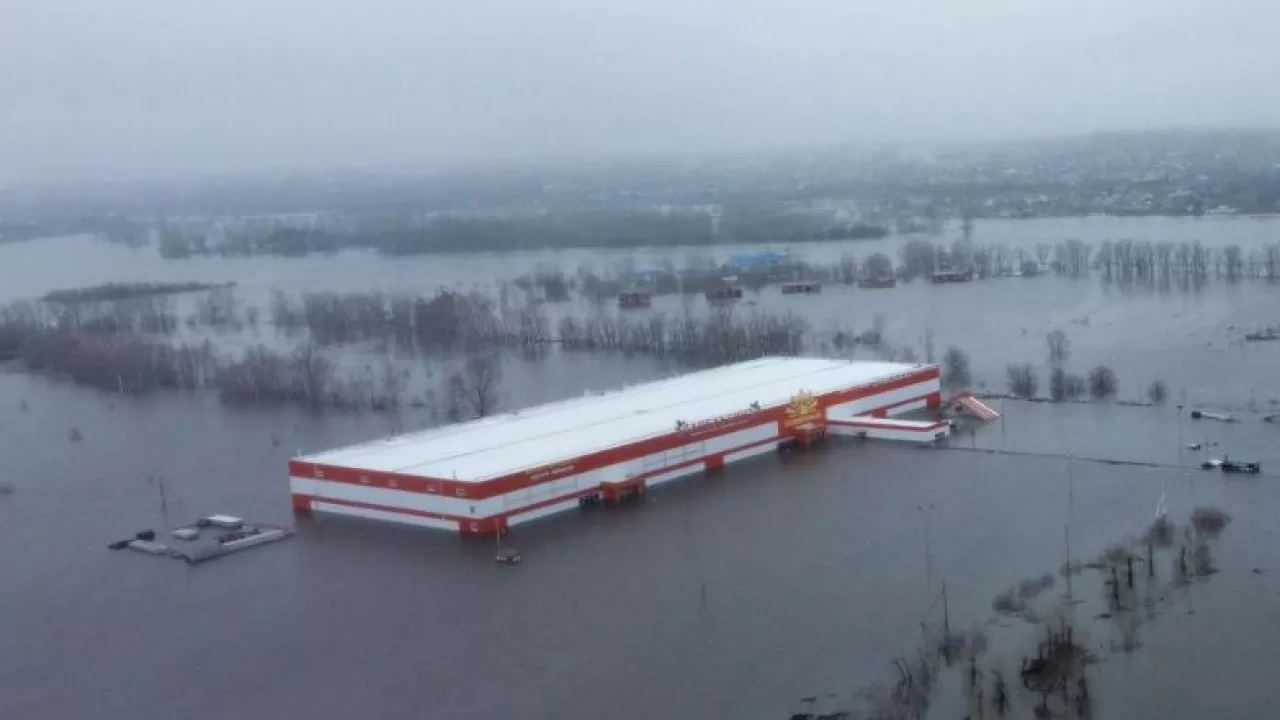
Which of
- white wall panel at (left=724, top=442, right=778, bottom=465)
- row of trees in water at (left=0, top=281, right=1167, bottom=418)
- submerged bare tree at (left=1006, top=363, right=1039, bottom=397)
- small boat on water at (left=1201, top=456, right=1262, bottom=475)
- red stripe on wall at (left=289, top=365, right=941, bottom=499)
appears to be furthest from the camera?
row of trees in water at (left=0, top=281, right=1167, bottom=418)

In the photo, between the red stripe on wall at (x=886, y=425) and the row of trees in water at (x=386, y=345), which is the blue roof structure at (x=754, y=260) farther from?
the red stripe on wall at (x=886, y=425)

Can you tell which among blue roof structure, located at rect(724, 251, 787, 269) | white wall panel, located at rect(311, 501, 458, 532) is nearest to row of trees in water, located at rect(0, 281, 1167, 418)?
white wall panel, located at rect(311, 501, 458, 532)

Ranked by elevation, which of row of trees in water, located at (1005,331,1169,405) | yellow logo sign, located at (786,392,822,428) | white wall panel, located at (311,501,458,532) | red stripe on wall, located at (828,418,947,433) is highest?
yellow logo sign, located at (786,392,822,428)

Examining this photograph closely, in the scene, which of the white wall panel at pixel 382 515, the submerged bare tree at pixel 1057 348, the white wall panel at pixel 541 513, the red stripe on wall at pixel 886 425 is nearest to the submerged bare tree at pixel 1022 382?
the submerged bare tree at pixel 1057 348

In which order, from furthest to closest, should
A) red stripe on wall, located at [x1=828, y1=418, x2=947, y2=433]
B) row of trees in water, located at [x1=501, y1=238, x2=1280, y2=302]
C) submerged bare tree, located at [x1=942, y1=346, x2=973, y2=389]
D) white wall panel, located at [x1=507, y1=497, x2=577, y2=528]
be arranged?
1. row of trees in water, located at [x1=501, y1=238, x2=1280, y2=302]
2. submerged bare tree, located at [x1=942, y1=346, x2=973, y2=389]
3. red stripe on wall, located at [x1=828, y1=418, x2=947, y2=433]
4. white wall panel, located at [x1=507, y1=497, x2=577, y2=528]

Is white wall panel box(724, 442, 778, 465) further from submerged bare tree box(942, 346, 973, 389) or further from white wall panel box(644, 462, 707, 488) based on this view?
submerged bare tree box(942, 346, 973, 389)

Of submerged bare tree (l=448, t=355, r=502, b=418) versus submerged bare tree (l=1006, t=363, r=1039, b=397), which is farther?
submerged bare tree (l=448, t=355, r=502, b=418)

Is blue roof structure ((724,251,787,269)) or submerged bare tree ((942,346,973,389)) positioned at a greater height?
blue roof structure ((724,251,787,269))
